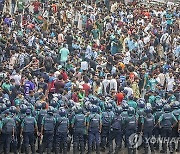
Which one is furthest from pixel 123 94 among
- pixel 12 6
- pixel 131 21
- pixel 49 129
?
pixel 12 6

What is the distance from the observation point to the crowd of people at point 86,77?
1789 cm

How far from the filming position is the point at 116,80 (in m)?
21.1

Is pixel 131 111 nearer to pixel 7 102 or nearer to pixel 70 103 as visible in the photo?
pixel 70 103

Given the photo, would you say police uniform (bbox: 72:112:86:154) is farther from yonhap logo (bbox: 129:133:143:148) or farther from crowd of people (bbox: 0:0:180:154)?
yonhap logo (bbox: 129:133:143:148)

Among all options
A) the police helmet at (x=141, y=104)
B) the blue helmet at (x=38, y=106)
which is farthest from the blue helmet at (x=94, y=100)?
the blue helmet at (x=38, y=106)

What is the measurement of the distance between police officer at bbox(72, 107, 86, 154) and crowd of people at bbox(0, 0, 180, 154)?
33 mm

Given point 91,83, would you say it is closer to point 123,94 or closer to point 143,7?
point 123,94

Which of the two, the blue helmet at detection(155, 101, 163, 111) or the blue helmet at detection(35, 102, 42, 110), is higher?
the blue helmet at detection(35, 102, 42, 110)

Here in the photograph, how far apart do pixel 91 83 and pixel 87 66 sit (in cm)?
262

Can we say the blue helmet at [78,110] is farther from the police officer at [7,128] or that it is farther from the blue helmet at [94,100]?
the police officer at [7,128]

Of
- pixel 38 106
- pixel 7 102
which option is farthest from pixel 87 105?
pixel 7 102

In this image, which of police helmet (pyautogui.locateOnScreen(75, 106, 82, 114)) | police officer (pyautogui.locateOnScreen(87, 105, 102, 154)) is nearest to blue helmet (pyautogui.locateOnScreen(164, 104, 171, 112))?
police officer (pyautogui.locateOnScreen(87, 105, 102, 154))

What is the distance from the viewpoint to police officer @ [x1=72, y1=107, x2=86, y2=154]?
17.7 m

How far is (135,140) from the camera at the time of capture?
1855 cm
